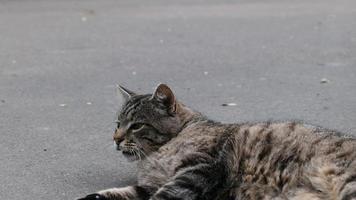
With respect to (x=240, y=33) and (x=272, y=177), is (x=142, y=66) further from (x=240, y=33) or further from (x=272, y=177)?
(x=272, y=177)

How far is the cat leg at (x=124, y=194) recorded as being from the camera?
527cm

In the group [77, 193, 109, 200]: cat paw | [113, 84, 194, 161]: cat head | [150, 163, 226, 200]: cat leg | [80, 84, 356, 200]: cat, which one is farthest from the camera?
[113, 84, 194, 161]: cat head

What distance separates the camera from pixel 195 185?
5031 mm

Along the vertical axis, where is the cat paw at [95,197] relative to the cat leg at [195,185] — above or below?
below

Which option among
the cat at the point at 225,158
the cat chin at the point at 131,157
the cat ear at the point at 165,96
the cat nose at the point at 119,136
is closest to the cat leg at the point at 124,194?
the cat at the point at 225,158

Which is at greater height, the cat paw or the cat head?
the cat head

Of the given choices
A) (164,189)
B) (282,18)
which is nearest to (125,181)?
(164,189)

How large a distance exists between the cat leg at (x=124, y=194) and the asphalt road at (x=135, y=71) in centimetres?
46

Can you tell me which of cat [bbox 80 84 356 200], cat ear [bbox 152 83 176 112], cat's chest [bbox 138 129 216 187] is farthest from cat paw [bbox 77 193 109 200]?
cat ear [bbox 152 83 176 112]

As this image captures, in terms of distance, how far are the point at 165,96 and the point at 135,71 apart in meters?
4.50

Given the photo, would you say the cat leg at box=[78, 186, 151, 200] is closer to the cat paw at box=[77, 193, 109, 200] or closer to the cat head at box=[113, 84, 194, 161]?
the cat paw at box=[77, 193, 109, 200]

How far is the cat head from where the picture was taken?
5.67m

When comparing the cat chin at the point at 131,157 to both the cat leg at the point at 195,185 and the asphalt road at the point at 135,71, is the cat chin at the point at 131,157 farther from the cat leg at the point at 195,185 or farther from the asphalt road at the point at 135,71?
the cat leg at the point at 195,185

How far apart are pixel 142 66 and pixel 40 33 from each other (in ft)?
10.8
